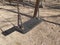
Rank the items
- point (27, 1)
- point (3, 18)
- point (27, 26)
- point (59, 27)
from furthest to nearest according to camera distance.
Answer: point (27, 1) → point (3, 18) → point (59, 27) → point (27, 26)

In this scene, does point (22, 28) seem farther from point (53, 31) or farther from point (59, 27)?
point (59, 27)

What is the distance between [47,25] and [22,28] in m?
1.42

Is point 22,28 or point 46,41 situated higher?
point 22,28

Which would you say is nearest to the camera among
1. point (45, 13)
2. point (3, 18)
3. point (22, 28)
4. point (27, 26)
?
point (22, 28)

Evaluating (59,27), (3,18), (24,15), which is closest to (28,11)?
(24,15)

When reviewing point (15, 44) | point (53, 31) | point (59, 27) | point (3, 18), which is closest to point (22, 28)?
point (15, 44)

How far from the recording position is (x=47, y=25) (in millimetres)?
4375

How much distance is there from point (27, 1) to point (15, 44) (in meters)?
4.23

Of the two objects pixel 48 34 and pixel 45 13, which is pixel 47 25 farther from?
pixel 45 13

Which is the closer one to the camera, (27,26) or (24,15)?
(27,26)

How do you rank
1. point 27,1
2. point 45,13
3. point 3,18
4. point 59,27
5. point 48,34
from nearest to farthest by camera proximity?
point 48,34 → point 59,27 → point 3,18 → point 45,13 → point 27,1

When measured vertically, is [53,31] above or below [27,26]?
below

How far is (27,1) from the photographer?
7352 mm

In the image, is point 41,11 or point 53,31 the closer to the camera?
point 53,31
